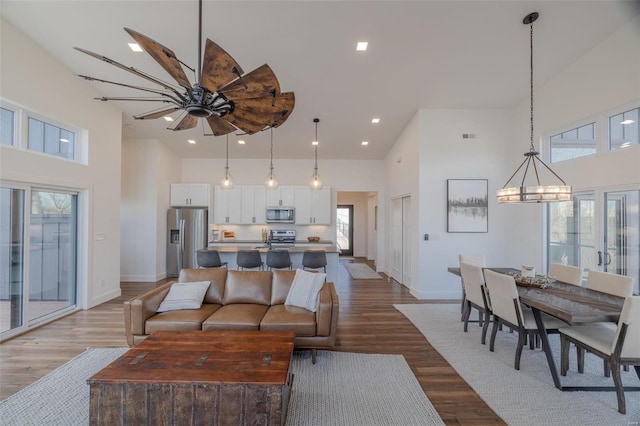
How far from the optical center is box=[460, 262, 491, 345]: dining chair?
132 inches

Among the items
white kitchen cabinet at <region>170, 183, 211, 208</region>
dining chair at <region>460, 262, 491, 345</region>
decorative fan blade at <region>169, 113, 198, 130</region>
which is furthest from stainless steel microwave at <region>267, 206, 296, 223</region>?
decorative fan blade at <region>169, 113, 198, 130</region>

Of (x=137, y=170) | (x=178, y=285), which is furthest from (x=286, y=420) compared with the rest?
(x=137, y=170)

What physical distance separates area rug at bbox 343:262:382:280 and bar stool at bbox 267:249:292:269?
2.63 meters

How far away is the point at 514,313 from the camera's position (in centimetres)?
285

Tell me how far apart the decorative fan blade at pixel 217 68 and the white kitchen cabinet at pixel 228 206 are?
18.5 feet

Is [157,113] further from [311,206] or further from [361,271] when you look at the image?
[361,271]

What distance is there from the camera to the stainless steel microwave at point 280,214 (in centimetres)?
739

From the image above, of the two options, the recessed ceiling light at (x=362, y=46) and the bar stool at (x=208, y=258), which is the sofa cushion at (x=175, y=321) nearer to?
the bar stool at (x=208, y=258)

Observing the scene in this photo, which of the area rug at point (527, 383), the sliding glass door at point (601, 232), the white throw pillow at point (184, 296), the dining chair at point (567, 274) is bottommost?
the area rug at point (527, 383)

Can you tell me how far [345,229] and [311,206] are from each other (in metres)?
4.05

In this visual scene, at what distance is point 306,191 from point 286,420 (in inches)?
230

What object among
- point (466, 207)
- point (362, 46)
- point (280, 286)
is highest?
point (362, 46)

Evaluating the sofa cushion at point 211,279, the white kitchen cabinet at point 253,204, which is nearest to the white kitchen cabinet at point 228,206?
the white kitchen cabinet at point 253,204

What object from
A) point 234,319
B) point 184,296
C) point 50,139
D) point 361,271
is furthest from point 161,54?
point 361,271
